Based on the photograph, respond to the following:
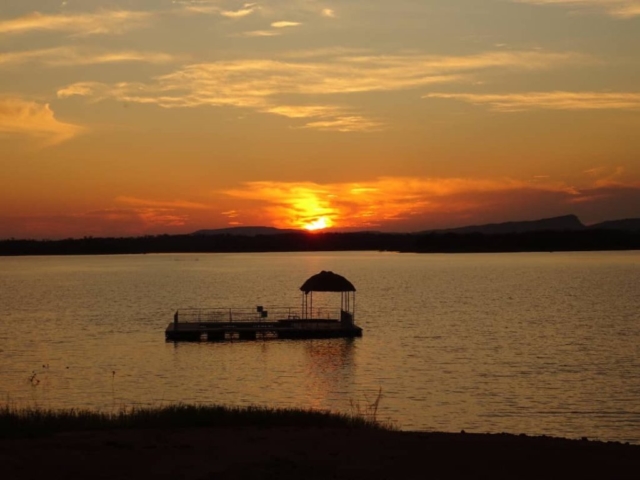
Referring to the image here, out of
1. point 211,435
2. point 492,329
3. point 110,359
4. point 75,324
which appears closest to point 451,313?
point 492,329

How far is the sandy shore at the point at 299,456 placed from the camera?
38.9 feet

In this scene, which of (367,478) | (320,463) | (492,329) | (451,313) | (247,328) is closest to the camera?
(367,478)

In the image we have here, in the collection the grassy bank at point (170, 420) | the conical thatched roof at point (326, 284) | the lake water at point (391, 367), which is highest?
the conical thatched roof at point (326, 284)

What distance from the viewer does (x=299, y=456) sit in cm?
1281

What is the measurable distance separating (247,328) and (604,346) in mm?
22204

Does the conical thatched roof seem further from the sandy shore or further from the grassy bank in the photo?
the sandy shore

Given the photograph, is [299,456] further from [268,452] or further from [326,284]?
[326,284]

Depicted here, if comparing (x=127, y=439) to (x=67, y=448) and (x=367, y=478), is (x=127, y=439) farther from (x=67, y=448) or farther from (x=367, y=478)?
(x=367, y=478)

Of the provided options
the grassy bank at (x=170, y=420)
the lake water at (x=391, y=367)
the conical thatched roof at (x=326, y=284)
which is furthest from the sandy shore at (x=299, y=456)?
the conical thatched roof at (x=326, y=284)

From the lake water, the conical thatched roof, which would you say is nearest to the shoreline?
the lake water

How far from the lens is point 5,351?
162 feet

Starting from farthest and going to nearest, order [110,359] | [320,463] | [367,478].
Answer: [110,359]
[320,463]
[367,478]

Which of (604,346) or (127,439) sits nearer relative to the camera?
(127,439)

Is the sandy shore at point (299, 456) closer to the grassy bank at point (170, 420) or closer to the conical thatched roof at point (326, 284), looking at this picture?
the grassy bank at point (170, 420)
